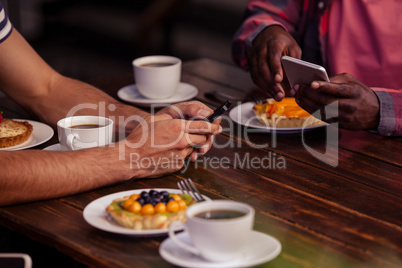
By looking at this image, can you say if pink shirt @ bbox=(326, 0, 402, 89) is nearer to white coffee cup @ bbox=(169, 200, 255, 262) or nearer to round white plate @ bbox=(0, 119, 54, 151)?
round white plate @ bbox=(0, 119, 54, 151)

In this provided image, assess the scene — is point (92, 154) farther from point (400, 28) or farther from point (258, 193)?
point (400, 28)

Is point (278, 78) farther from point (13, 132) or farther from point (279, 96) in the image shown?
point (13, 132)

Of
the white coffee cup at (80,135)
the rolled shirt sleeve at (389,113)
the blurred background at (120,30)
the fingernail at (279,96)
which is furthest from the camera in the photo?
the blurred background at (120,30)

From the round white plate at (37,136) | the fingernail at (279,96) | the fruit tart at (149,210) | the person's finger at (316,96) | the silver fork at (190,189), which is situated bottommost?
the silver fork at (190,189)

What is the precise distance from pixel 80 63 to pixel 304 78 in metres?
3.76

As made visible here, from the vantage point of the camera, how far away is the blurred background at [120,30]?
5.14 m

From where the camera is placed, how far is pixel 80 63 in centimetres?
507

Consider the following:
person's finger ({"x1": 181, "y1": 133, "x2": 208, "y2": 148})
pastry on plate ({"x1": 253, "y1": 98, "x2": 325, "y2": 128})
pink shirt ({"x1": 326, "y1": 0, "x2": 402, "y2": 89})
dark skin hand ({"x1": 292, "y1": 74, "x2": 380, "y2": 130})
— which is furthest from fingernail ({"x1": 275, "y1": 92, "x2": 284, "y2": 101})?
pink shirt ({"x1": 326, "y1": 0, "x2": 402, "y2": 89})

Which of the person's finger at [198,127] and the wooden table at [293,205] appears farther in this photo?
the person's finger at [198,127]

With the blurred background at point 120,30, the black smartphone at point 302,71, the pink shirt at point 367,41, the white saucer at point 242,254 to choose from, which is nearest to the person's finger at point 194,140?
the black smartphone at point 302,71

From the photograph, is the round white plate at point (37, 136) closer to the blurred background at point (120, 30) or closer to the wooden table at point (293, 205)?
the wooden table at point (293, 205)

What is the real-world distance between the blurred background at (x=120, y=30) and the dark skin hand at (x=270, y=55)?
294 centimetres

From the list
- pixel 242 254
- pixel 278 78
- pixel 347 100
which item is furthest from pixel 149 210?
pixel 278 78

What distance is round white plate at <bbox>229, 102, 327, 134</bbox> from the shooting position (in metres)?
1.72
